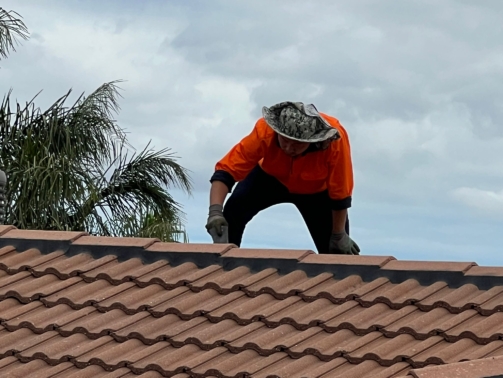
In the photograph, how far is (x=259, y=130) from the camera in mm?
6855

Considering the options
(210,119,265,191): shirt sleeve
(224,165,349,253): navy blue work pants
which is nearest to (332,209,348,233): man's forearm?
(224,165,349,253): navy blue work pants

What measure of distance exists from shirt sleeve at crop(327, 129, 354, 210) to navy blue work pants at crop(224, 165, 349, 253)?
11.0 inches

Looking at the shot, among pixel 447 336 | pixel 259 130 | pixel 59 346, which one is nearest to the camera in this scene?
pixel 447 336

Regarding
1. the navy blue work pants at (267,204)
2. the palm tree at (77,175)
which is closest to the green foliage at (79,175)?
the palm tree at (77,175)

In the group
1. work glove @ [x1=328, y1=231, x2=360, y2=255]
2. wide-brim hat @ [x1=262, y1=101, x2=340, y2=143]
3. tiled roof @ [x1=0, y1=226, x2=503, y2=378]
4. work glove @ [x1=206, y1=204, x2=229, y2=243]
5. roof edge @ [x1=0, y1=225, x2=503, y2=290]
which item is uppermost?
wide-brim hat @ [x1=262, y1=101, x2=340, y2=143]

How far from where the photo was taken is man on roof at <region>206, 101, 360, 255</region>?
6629 millimetres

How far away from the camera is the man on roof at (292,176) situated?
663 cm

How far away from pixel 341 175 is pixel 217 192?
88cm

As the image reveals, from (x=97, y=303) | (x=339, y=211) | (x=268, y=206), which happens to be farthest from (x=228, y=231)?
(x=97, y=303)

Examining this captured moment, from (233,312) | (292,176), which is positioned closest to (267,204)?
(292,176)

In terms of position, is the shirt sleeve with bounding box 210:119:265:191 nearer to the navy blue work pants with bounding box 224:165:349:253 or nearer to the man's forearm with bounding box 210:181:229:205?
the man's forearm with bounding box 210:181:229:205

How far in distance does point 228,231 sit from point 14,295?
7.12 feet

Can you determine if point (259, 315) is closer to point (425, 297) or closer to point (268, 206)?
point (425, 297)

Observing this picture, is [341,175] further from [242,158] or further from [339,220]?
[242,158]
